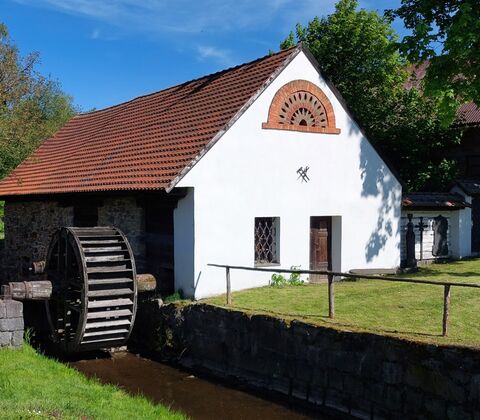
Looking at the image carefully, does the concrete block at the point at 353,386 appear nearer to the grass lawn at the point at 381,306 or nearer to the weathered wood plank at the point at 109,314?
the grass lawn at the point at 381,306

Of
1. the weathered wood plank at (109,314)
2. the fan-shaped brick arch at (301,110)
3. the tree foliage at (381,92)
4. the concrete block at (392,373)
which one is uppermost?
the tree foliage at (381,92)

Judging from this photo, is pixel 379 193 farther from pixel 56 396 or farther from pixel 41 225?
pixel 56 396

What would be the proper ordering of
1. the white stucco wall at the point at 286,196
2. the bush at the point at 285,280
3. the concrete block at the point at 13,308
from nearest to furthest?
the concrete block at the point at 13,308 → the white stucco wall at the point at 286,196 → the bush at the point at 285,280

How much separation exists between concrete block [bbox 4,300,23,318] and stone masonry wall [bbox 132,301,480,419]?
2494mm

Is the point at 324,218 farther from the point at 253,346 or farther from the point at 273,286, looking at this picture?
the point at 253,346

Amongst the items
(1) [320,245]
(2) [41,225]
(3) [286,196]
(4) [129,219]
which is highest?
(3) [286,196]

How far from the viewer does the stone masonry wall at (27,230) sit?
15.3 metres

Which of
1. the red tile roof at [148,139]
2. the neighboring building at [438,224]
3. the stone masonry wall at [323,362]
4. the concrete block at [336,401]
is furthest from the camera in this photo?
the neighboring building at [438,224]

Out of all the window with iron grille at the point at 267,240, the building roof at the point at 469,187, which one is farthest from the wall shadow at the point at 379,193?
the building roof at the point at 469,187

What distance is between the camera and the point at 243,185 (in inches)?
473

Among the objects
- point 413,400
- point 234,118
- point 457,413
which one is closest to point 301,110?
point 234,118

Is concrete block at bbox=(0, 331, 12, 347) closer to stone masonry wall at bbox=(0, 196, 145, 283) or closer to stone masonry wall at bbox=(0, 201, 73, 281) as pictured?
stone masonry wall at bbox=(0, 196, 145, 283)

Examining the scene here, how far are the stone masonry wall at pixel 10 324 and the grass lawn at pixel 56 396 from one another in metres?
0.45

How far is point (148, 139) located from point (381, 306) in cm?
690
